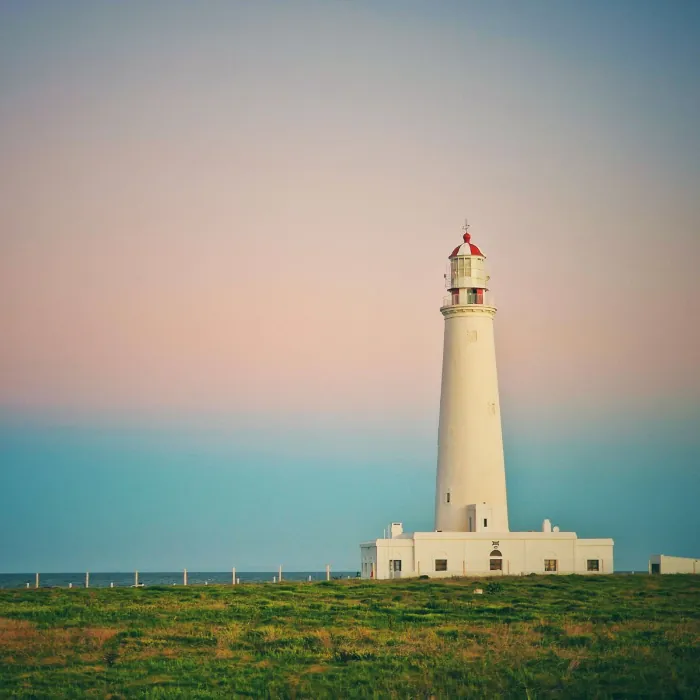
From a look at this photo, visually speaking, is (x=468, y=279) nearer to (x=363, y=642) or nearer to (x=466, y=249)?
(x=466, y=249)

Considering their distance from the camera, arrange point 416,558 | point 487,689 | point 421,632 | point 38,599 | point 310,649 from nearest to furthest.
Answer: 1. point 487,689
2. point 310,649
3. point 421,632
4. point 38,599
5. point 416,558

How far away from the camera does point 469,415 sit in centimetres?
6088

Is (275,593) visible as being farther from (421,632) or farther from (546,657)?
(546,657)

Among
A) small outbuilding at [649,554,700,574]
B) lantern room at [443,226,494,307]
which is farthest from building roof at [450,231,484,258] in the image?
small outbuilding at [649,554,700,574]

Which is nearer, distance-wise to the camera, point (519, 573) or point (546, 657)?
point (546, 657)

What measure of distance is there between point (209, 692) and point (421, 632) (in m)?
10.1

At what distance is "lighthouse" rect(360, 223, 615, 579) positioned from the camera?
5825 cm

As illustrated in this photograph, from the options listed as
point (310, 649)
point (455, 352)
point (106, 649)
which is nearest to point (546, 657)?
point (310, 649)

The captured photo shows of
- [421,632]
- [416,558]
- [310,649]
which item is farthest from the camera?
[416,558]

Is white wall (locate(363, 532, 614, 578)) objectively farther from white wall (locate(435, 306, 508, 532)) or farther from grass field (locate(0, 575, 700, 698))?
grass field (locate(0, 575, 700, 698))

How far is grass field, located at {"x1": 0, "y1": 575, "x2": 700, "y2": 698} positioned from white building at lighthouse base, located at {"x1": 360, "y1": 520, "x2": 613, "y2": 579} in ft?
18.4

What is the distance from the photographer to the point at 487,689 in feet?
91.8

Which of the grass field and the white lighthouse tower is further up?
the white lighthouse tower

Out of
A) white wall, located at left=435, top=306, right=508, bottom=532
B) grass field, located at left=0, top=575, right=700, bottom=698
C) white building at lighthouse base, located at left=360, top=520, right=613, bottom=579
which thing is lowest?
grass field, located at left=0, top=575, right=700, bottom=698
